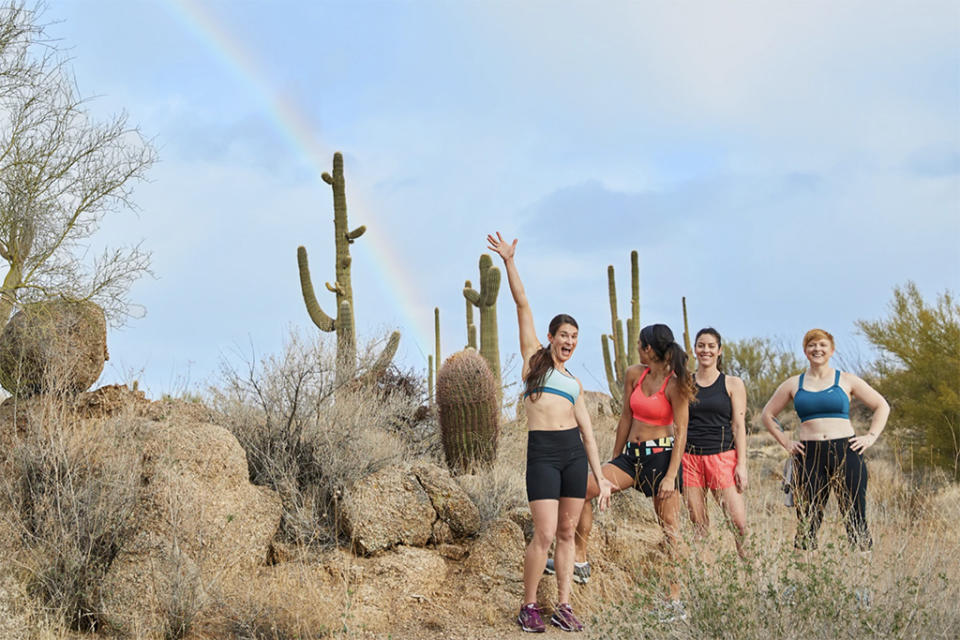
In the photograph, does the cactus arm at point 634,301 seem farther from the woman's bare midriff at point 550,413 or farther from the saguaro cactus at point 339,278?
the woman's bare midriff at point 550,413

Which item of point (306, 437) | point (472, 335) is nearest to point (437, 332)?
point (472, 335)

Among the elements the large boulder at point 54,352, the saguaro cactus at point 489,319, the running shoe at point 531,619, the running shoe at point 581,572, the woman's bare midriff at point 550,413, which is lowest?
the running shoe at point 531,619

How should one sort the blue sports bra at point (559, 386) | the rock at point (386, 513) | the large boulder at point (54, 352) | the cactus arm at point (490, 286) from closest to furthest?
the blue sports bra at point (559, 386) → the rock at point (386, 513) → the large boulder at point (54, 352) → the cactus arm at point (490, 286)

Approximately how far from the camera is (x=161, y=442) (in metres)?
7.94

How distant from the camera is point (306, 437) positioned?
30.2 feet

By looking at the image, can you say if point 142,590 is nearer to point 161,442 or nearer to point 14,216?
point 161,442

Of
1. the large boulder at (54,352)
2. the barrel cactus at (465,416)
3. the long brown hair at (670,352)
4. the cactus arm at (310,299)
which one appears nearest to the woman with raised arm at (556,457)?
the long brown hair at (670,352)

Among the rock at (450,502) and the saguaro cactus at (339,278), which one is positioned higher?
the saguaro cactus at (339,278)

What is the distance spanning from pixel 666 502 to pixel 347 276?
33.1ft

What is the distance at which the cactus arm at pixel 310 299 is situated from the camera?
15750 mm

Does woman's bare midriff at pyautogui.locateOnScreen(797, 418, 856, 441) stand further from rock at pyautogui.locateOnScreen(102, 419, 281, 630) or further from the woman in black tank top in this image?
rock at pyautogui.locateOnScreen(102, 419, 281, 630)

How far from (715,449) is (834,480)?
1.09 metres

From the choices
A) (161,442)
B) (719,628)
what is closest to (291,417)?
(161,442)

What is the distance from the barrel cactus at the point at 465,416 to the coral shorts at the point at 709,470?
4.31m
